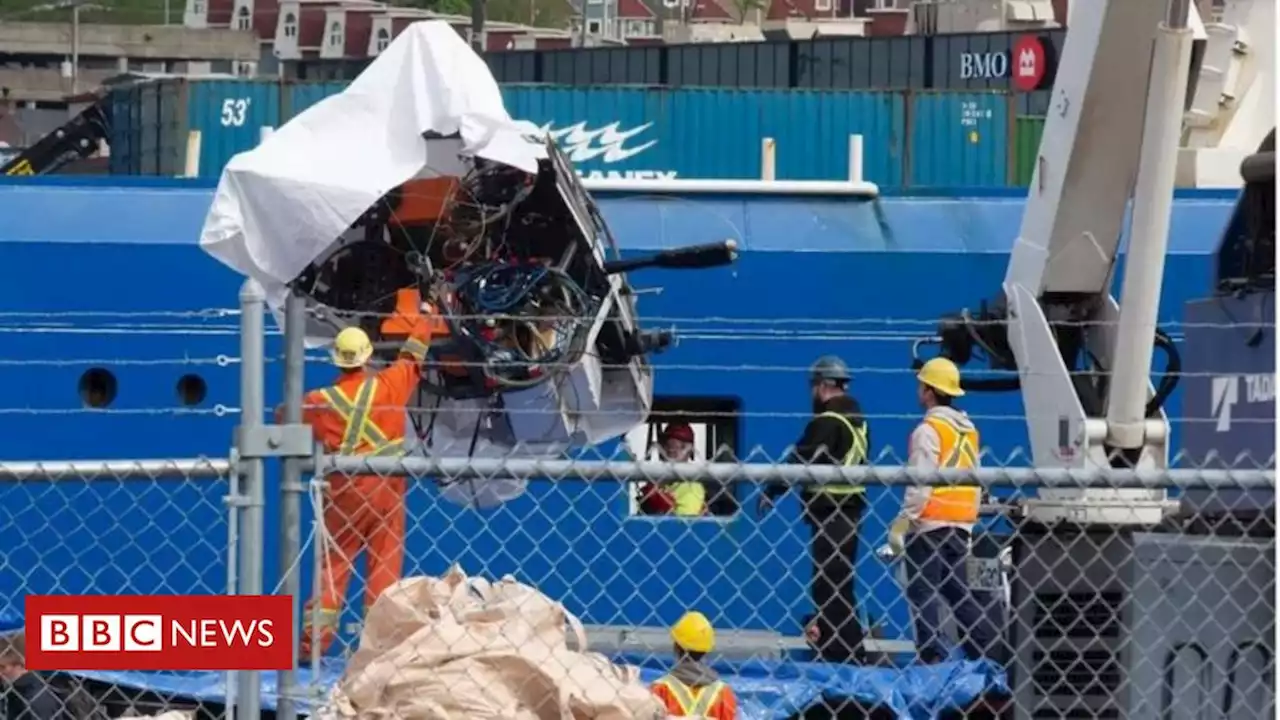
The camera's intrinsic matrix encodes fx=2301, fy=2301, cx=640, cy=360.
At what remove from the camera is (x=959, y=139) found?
17734 millimetres

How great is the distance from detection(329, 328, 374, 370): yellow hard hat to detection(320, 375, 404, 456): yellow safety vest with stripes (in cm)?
10

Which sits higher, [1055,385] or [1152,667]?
[1055,385]

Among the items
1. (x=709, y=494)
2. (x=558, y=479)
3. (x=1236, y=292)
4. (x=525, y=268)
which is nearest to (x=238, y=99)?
(x=709, y=494)

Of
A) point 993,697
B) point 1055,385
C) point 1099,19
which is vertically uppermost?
point 1099,19

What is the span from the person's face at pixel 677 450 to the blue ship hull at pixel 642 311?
0.36 m

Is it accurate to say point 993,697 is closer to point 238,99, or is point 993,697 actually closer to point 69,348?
point 69,348

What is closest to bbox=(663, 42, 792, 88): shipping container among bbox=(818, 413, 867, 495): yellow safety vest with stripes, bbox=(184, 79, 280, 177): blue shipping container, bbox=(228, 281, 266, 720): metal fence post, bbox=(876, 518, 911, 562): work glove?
bbox=(184, 79, 280, 177): blue shipping container

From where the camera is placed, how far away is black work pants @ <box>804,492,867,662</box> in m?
9.79

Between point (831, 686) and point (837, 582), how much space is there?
158 cm

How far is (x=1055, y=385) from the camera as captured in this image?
344 inches

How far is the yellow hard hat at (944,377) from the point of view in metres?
10.2

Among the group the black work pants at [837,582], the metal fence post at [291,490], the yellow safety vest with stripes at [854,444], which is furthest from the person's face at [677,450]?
the metal fence post at [291,490]

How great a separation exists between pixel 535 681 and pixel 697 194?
700cm

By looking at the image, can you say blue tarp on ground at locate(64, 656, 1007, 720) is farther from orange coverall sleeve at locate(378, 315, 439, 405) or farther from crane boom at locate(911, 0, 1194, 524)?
orange coverall sleeve at locate(378, 315, 439, 405)
